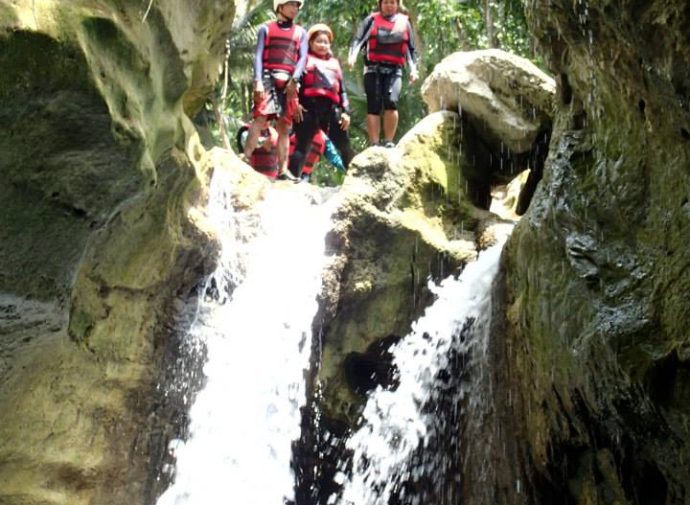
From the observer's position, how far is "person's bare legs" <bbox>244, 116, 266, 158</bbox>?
353 inches

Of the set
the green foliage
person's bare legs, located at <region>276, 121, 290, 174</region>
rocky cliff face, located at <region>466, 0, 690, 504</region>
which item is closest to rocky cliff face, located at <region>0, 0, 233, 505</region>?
person's bare legs, located at <region>276, 121, 290, 174</region>

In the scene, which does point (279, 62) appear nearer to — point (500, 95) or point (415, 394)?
point (500, 95)

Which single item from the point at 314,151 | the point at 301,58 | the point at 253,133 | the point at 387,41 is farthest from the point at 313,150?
the point at 387,41

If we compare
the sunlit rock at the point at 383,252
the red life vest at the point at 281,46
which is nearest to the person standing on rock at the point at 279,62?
the red life vest at the point at 281,46

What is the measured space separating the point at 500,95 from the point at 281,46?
2382 mm

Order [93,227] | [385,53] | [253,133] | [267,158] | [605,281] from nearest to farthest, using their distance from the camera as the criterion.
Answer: [605,281] < [93,227] < [385,53] < [253,133] < [267,158]

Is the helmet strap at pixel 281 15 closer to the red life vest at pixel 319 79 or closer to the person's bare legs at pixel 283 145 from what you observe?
the red life vest at pixel 319 79

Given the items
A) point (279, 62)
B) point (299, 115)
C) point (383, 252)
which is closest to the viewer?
point (383, 252)

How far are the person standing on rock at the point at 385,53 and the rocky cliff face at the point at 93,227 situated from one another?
81.6 inches

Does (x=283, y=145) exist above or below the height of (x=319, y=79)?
below

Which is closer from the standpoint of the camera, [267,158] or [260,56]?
[260,56]

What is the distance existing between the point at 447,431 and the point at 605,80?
3.04 metres

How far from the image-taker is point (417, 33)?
50.6 ft

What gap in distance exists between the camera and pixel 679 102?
385 centimetres
